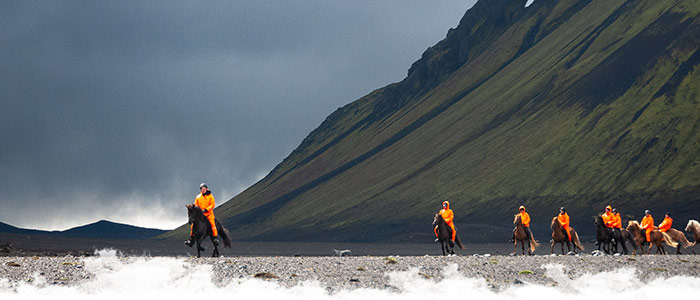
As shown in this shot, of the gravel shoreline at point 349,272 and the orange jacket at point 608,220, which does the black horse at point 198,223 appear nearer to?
the gravel shoreline at point 349,272

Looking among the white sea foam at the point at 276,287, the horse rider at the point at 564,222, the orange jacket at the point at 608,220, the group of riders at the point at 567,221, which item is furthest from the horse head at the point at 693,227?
the white sea foam at the point at 276,287

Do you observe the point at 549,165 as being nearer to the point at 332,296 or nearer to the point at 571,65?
the point at 571,65

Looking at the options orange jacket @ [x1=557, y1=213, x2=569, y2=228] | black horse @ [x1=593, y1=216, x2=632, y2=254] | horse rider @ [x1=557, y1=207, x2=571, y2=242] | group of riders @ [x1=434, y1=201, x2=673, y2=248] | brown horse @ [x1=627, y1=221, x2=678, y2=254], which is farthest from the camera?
brown horse @ [x1=627, y1=221, x2=678, y2=254]

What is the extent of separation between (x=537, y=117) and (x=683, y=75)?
1231 inches

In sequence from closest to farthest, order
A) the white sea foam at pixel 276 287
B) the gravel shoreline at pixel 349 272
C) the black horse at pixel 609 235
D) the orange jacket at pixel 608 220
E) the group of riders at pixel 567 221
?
the white sea foam at pixel 276 287 → the gravel shoreline at pixel 349 272 → the group of riders at pixel 567 221 → the black horse at pixel 609 235 → the orange jacket at pixel 608 220

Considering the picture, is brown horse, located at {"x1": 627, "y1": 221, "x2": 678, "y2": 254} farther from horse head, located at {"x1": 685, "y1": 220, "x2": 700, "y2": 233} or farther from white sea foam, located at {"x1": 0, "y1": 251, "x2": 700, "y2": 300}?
white sea foam, located at {"x1": 0, "y1": 251, "x2": 700, "y2": 300}

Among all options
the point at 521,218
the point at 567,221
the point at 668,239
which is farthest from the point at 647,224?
the point at 521,218

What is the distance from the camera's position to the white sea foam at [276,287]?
17422 mm

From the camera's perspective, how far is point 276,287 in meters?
18.2

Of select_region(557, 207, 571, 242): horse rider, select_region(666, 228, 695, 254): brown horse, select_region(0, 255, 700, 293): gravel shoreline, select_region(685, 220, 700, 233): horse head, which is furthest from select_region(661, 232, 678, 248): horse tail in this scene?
select_region(0, 255, 700, 293): gravel shoreline

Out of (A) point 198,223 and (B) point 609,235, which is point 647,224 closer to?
(B) point 609,235

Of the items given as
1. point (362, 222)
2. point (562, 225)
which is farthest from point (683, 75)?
point (562, 225)

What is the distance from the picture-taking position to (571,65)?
635 ft

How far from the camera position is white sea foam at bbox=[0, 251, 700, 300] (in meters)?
17.4
